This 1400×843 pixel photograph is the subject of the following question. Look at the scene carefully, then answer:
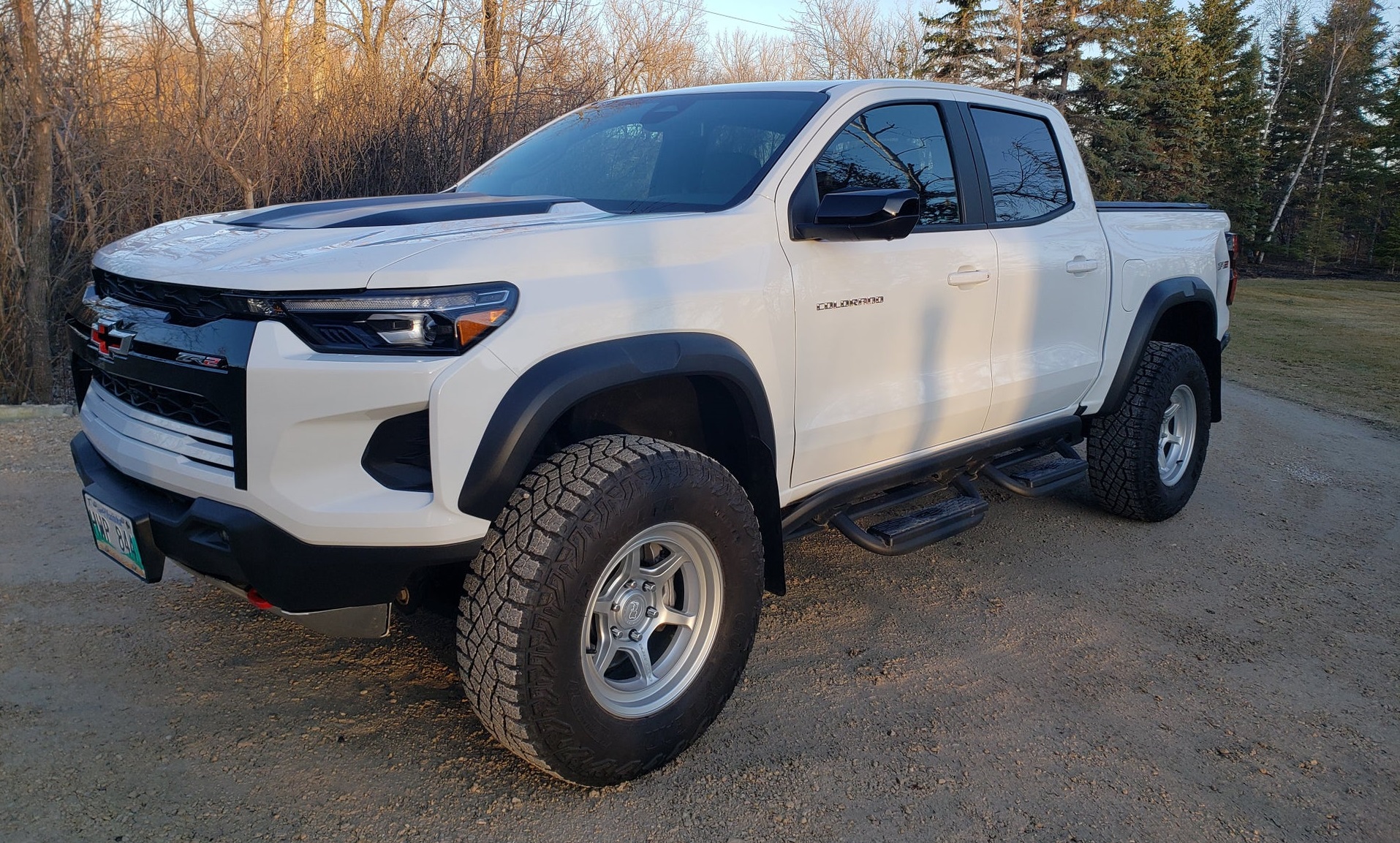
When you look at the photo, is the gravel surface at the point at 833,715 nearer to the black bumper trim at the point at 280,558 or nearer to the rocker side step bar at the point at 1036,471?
the rocker side step bar at the point at 1036,471

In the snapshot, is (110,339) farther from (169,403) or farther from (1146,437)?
(1146,437)

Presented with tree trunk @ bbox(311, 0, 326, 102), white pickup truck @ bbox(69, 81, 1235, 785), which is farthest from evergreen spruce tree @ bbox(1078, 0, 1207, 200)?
white pickup truck @ bbox(69, 81, 1235, 785)

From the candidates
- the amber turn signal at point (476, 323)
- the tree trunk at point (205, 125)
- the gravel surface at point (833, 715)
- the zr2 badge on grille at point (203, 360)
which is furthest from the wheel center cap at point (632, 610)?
the tree trunk at point (205, 125)

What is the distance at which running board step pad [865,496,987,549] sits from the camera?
364 centimetres

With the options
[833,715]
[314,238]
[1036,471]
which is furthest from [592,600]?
[1036,471]

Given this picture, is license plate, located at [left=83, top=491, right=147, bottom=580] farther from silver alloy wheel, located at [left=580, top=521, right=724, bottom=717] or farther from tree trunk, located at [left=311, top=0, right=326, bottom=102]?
tree trunk, located at [left=311, top=0, right=326, bottom=102]

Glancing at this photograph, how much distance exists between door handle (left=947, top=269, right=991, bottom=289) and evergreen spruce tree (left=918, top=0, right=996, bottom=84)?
2653 centimetres

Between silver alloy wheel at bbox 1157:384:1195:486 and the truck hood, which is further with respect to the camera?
silver alloy wheel at bbox 1157:384:1195:486

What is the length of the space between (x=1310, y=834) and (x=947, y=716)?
101 cm

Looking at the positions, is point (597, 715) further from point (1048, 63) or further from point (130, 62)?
point (1048, 63)

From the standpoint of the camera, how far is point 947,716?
324 centimetres

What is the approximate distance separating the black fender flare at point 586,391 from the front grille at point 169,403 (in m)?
0.60

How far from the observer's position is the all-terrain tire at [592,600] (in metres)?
2.50

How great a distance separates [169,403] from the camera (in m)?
2.61
